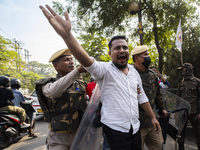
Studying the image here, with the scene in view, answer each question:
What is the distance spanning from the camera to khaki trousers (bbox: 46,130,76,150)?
1.74m

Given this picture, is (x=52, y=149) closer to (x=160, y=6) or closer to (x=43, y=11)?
(x=43, y=11)

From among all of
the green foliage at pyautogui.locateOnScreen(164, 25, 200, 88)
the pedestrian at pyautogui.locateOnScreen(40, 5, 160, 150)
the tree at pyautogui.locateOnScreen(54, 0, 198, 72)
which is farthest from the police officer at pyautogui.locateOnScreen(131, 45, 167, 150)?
the tree at pyautogui.locateOnScreen(54, 0, 198, 72)

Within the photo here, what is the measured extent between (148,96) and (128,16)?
8.56 metres

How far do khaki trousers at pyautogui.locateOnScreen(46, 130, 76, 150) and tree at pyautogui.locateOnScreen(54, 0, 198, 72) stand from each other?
22.6 ft

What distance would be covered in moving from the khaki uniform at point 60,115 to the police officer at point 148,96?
3.41 ft

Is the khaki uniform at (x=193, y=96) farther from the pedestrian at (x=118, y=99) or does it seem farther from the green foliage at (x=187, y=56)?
the pedestrian at (x=118, y=99)

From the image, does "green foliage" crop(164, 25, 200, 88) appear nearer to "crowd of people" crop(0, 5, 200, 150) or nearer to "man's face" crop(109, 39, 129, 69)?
"crowd of people" crop(0, 5, 200, 150)

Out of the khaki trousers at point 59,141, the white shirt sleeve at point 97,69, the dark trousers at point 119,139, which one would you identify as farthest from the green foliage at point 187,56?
the khaki trousers at point 59,141

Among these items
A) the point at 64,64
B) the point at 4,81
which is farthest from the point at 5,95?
the point at 64,64

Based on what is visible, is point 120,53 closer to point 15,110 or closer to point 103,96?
point 103,96

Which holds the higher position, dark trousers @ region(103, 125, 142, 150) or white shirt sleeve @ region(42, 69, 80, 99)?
white shirt sleeve @ region(42, 69, 80, 99)

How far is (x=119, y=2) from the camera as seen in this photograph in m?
7.92

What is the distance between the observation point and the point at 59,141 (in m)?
1.75

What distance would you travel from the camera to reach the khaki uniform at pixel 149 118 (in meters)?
2.30
